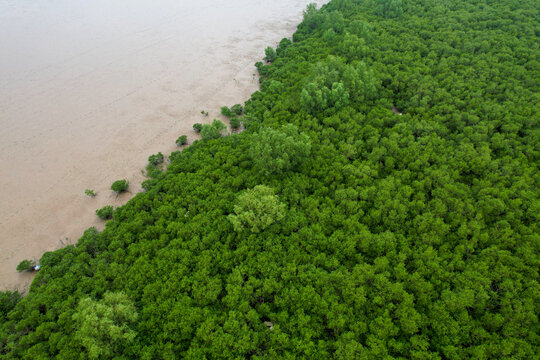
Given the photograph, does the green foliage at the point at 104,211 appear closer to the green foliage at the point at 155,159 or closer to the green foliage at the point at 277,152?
the green foliage at the point at 155,159

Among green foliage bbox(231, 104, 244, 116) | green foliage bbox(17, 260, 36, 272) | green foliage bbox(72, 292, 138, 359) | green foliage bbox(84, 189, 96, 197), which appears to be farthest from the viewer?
green foliage bbox(231, 104, 244, 116)

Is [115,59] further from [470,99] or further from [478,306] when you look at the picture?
[478,306]

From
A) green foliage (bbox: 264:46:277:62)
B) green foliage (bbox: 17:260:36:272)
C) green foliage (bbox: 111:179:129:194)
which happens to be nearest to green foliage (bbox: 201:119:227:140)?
green foliage (bbox: 111:179:129:194)

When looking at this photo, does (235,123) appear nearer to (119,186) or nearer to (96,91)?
(119,186)

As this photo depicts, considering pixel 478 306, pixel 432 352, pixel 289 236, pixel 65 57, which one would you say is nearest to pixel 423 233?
pixel 478 306

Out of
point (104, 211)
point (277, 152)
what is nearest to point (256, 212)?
point (277, 152)

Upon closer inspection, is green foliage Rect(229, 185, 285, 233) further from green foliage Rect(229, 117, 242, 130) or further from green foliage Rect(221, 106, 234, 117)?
green foliage Rect(221, 106, 234, 117)
